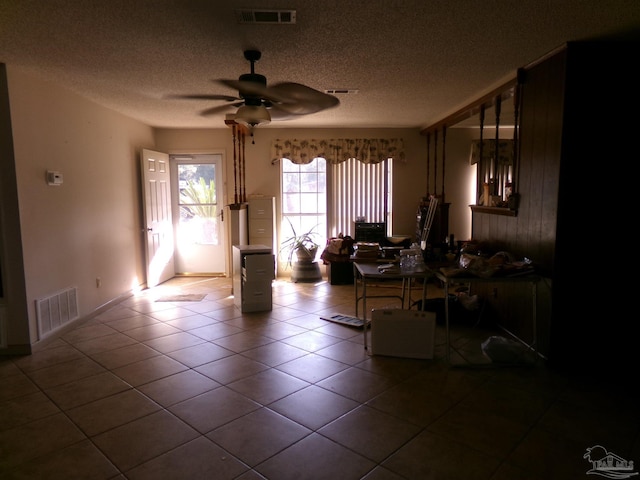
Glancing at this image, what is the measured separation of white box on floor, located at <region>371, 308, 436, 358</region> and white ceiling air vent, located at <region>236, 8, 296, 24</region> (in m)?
2.19

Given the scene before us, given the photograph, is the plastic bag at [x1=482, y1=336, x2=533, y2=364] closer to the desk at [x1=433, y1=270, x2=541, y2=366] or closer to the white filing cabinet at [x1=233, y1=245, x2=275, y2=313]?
the desk at [x1=433, y1=270, x2=541, y2=366]

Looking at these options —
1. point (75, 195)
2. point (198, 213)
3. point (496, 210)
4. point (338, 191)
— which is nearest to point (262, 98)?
point (75, 195)

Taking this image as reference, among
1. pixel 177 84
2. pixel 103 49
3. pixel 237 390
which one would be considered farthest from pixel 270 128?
pixel 237 390

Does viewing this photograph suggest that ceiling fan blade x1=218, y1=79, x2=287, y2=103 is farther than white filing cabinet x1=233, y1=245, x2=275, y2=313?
No

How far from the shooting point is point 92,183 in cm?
456

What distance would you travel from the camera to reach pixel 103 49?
301cm

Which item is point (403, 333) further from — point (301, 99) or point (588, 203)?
point (301, 99)

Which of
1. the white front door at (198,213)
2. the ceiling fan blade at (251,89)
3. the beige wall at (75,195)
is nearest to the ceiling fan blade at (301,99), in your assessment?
the ceiling fan blade at (251,89)

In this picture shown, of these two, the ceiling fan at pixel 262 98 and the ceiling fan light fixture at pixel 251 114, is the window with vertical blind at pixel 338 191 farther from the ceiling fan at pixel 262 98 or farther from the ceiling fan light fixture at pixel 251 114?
the ceiling fan light fixture at pixel 251 114

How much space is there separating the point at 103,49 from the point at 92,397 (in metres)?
2.44

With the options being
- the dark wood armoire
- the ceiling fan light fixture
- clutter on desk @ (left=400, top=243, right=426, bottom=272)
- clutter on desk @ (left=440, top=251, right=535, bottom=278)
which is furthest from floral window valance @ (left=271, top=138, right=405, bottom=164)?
clutter on desk @ (left=440, top=251, right=535, bottom=278)

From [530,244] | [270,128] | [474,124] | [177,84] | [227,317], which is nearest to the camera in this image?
[530,244]

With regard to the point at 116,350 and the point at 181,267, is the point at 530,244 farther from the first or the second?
the point at 181,267

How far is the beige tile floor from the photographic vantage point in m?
2.01
